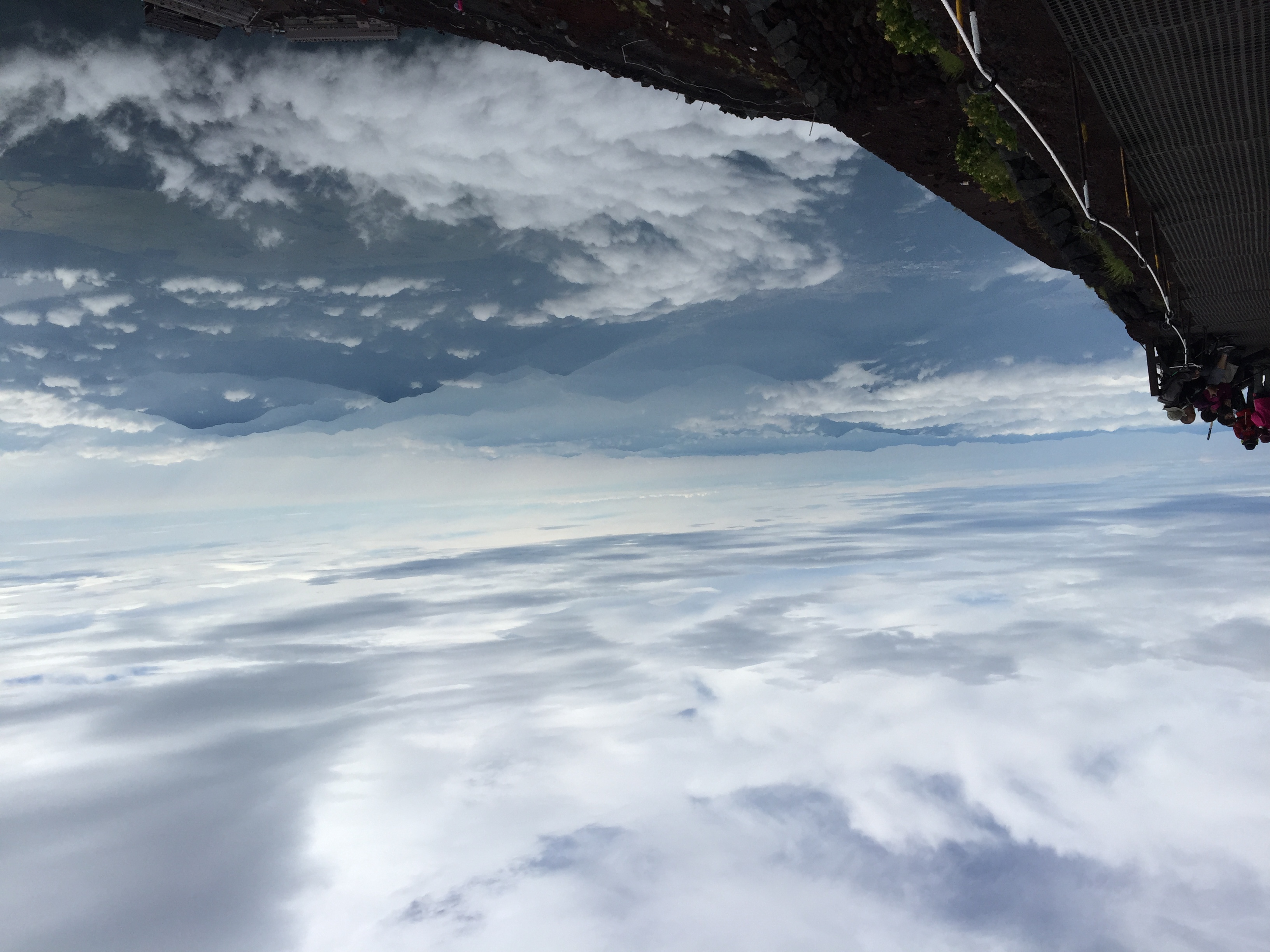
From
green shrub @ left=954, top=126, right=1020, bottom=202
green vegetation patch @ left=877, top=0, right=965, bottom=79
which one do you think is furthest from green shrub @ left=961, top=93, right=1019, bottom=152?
green shrub @ left=954, top=126, right=1020, bottom=202

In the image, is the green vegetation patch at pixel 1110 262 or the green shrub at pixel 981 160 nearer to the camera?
the green vegetation patch at pixel 1110 262

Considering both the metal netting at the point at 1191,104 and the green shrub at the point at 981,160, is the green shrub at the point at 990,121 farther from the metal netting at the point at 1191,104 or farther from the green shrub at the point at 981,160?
the metal netting at the point at 1191,104

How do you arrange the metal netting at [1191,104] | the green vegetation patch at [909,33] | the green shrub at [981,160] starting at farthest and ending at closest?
1. the green shrub at [981,160]
2. the green vegetation patch at [909,33]
3. the metal netting at [1191,104]

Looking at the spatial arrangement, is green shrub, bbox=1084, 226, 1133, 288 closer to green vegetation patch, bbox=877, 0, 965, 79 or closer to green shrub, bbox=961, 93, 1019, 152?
green shrub, bbox=961, 93, 1019, 152

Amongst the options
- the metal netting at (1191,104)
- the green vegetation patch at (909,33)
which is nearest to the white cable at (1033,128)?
the metal netting at (1191,104)

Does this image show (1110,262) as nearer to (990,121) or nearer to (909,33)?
(990,121)

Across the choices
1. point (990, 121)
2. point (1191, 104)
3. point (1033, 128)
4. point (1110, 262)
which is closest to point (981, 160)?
point (990, 121)
